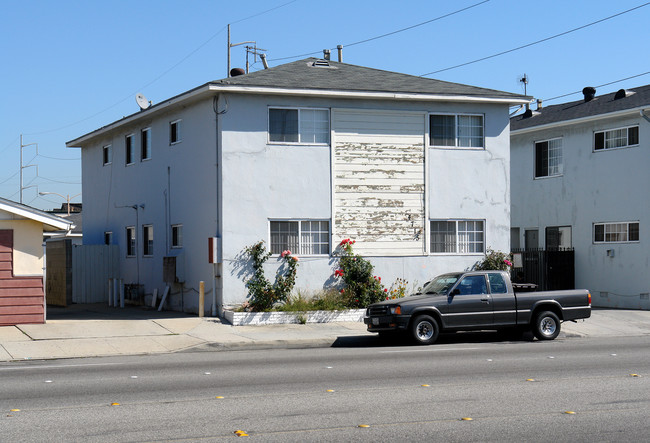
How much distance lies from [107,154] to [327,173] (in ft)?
39.1

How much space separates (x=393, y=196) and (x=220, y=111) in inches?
218

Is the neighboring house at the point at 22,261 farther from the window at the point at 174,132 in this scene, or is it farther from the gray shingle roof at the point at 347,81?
the gray shingle roof at the point at 347,81

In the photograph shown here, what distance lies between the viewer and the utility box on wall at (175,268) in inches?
932

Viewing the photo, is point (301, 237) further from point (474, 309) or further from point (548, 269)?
point (548, 269)

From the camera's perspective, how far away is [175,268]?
2373 centimetres

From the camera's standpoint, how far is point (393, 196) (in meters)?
23.2

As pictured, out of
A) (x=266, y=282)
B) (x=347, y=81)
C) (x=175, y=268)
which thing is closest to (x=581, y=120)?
(x=347, y=81)

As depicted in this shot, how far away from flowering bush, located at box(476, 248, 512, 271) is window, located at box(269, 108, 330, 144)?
5983 millimetres

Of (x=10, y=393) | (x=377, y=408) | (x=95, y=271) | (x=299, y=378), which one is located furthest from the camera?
(x=95, y=271)

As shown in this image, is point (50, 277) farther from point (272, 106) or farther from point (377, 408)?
point (377, 408)

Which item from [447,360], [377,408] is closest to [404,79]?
[447,360]

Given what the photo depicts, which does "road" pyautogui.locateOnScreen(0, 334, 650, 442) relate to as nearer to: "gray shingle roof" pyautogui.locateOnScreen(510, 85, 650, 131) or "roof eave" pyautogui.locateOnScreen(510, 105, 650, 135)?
"roof eave" pyautogui.locateOnScreen(510, 105, 650, 135)

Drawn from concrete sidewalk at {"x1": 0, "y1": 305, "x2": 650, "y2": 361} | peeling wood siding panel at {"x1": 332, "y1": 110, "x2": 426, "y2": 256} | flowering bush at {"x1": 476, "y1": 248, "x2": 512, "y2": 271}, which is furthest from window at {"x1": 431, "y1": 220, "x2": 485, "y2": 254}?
concrete sidewalk at {"x1": 0, "y1": 305, "x2": 650, "y2": 361}

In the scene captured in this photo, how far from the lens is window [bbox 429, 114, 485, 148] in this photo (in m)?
23.8
